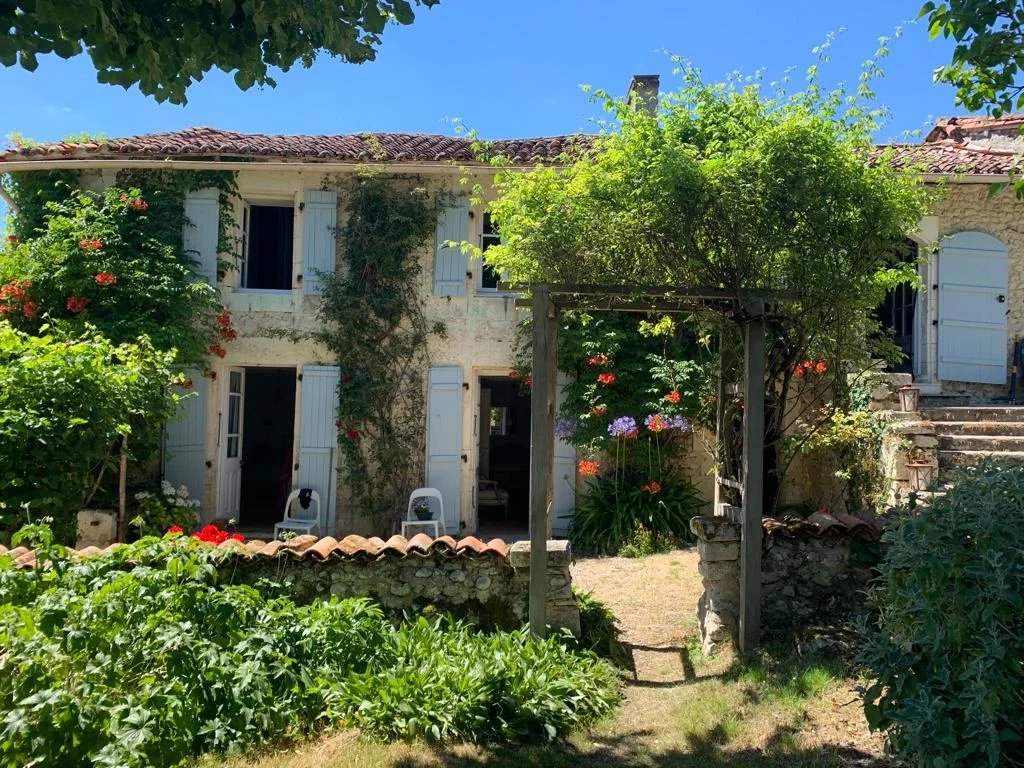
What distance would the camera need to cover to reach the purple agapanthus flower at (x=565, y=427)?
8984mm

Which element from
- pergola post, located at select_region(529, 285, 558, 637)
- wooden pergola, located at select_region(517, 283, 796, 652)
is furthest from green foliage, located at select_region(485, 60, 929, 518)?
pergola post, located at select_region(529, 285, 558, 637)

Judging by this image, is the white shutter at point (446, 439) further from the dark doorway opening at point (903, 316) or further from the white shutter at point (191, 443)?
the dark doorway opening at point (903, 316)

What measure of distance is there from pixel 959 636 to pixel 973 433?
20.9ft

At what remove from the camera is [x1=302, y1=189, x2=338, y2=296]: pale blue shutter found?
9.46 metres

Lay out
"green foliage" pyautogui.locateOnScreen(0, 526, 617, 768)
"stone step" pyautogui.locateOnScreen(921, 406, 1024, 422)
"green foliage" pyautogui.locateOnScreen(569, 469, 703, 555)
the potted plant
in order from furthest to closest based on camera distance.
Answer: the potted plant, "green foliage" pyautogui.locateOnScreen(569, 469, 703, 555), "stone step" pyautogui.locateOnScreen(921, 406, 1024, 422), "green foliage" pyautogui.locateOnScreen(0, 526, 617, 768)

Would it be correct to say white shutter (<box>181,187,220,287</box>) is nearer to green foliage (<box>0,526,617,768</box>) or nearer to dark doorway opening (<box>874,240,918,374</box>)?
green foliage (<box>0,526,617,768</box>)

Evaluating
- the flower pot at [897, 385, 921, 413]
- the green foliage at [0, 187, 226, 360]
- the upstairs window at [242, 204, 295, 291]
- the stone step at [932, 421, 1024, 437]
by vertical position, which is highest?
the upstairs window at [242, 204, 295, 291]

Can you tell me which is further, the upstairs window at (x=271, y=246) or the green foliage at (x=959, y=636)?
the upstairs window at (x=271, y=246)

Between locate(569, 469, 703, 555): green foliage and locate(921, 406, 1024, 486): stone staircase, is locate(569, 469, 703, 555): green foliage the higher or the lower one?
the lower one

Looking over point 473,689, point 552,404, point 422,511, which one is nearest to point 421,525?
point 422,511

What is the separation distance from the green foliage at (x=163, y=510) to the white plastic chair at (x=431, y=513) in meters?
2.34

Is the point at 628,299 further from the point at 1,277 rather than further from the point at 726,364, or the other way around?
the point at 1,277

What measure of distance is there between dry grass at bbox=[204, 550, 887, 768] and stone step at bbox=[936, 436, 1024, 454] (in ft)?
13.9

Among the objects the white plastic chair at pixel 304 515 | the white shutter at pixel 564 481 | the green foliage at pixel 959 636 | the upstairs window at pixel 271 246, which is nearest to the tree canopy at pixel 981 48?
the green foliage at pixel 959 636
